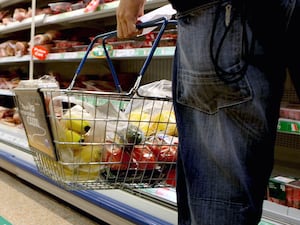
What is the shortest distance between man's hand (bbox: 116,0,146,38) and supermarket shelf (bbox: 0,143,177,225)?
76cm

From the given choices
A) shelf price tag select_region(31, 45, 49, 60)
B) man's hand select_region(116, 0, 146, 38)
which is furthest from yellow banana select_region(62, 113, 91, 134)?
shelf price tag select_region(31, 45, 49, 60)

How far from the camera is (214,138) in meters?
0.50

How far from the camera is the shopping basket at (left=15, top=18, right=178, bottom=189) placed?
0.80 meters

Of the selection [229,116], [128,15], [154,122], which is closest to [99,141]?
[154,122]

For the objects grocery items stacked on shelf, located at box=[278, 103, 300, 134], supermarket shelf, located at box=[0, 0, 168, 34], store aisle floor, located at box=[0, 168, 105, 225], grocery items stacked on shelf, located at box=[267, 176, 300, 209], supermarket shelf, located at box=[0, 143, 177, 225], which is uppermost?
supermarket shelf, located at box=[0, 0, 168, 34]

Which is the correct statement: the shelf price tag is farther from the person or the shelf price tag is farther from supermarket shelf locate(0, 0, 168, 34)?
the person

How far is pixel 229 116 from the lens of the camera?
492 mm

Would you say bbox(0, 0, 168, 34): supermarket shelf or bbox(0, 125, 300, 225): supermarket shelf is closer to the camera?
bbox(0, 125, 300, 225): supermarket shelf

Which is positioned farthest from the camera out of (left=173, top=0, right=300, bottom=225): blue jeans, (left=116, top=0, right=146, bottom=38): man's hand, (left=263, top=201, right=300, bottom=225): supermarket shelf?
(left=263, top=201, right=300, bottom=225): supermarket shelf

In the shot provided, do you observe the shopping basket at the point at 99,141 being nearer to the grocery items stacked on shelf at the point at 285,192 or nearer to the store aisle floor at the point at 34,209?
the grocery items stacked on shelf at the point at 285,192

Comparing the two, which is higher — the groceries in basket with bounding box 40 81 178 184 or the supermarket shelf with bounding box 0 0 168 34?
the supermarket shelf with bounding box 0 0 168 34

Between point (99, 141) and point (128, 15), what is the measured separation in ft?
0.91

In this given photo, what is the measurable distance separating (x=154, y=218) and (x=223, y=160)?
2.90ft

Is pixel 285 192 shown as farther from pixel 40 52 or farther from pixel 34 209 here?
pixel 40 52
